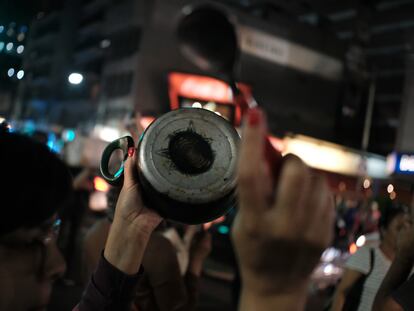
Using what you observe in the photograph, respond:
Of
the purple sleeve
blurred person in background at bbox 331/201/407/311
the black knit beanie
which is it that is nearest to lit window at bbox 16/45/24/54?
the black knit beanie

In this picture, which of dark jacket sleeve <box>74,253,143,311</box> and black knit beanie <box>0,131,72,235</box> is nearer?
black knit beanie <box>0,131,72,235</box>

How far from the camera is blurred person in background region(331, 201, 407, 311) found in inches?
129

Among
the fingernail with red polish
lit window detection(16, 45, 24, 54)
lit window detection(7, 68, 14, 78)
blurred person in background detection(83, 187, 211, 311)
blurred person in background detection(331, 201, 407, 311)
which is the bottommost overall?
blurred person in background detection(331, 201, 407, 311)

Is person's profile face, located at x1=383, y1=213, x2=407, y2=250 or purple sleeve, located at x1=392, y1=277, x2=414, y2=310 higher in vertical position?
purple sleeve, located at x1=392, y1=277, x2=414, y2=310

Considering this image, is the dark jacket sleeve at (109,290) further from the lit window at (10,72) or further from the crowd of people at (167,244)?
the lit window at (10,72)

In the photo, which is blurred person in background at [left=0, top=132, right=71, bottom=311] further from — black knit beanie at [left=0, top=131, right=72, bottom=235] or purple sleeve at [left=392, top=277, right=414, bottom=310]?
purple sleeve at [left=392, top=277, right=414, bottom=310]

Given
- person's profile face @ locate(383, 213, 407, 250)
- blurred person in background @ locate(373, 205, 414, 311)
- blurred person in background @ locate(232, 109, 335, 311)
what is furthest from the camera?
person's profile face @ locate(383, 213, 407, 250)

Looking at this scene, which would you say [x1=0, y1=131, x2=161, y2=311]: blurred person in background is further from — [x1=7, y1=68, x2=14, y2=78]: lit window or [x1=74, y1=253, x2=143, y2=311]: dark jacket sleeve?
[x1=7, y1=68, x2=14, y2=78]: lit window

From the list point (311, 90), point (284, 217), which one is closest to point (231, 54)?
point (284, 217)

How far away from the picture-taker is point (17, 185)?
133cm

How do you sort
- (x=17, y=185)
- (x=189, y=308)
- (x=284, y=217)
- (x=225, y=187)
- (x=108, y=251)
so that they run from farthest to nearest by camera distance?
(x=189, y=308) < (x=108, y=251) < (x=225, y=187) < (x=17, y=185) < (x=284, y=217)

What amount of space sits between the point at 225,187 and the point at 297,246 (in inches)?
24.6

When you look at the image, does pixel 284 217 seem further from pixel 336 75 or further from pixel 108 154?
pixel 336 75

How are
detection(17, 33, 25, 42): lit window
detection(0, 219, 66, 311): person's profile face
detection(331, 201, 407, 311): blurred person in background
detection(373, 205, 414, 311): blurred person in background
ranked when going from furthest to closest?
detection(331, 201, 407, 311): blurred person in background
detection(17, 33, 25, 42): lit window
detection(373, 205, 414, 311): blurred person in background
detection(0, 219, 66, 311): person's profile face
